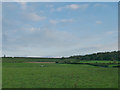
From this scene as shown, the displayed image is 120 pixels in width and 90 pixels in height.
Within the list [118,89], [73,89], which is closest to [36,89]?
[73,89]

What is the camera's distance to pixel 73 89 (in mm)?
11523

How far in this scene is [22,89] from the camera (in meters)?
11.4

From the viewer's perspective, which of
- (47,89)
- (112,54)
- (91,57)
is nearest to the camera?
(47,89)

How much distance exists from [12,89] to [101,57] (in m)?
73.3

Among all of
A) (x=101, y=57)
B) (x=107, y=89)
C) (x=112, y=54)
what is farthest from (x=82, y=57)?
(x=107, y=89)

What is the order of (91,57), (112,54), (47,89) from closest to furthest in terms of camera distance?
1. (47,89)
2. (112,54)
3. (91,57)

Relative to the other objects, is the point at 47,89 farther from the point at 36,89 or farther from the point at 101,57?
the point at 101,57

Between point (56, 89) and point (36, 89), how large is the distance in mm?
1524

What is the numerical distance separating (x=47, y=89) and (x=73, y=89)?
1.99 metres

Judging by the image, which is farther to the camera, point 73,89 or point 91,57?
point 91,57

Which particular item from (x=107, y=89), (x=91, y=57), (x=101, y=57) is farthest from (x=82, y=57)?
(x=107, y=89)

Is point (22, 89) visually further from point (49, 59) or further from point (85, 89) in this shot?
point (49, 59)

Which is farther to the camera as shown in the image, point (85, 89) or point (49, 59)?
point (49, 59)

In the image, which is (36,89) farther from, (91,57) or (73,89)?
(91,57)
